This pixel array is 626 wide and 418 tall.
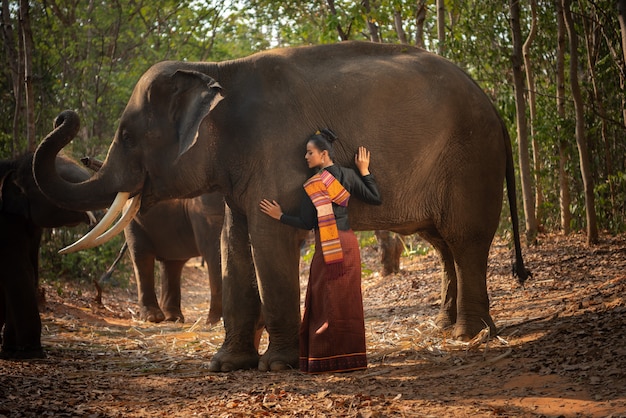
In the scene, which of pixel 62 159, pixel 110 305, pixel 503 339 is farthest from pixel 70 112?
pixel 110 305

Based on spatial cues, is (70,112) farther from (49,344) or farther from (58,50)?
(58,50)

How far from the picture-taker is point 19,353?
274 inches

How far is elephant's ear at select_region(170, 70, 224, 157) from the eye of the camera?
20.4 ft

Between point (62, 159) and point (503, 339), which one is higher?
point (62, 159)

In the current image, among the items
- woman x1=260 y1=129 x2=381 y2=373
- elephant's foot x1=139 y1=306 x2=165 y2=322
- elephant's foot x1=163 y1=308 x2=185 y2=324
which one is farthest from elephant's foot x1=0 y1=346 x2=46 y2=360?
elephant's foot x1=163 y1=308 x2=185 y2=324

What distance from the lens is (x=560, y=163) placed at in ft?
39.1

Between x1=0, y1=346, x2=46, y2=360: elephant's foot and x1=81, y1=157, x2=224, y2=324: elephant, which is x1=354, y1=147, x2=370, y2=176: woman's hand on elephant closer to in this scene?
x1=0, y1=346, x2=46, y2=360: elephant's foot

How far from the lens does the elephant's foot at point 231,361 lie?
647cm

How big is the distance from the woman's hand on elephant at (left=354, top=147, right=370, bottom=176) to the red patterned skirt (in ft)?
1.61

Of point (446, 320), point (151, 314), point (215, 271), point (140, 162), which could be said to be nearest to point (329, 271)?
point (140, 162)

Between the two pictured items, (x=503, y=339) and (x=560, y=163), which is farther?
(x=560, y=163)

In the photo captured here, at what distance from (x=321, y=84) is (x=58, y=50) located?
30.1ft

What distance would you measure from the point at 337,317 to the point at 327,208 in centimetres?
76

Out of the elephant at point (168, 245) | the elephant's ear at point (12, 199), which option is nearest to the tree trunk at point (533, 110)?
the elephant at point (168, 245)
